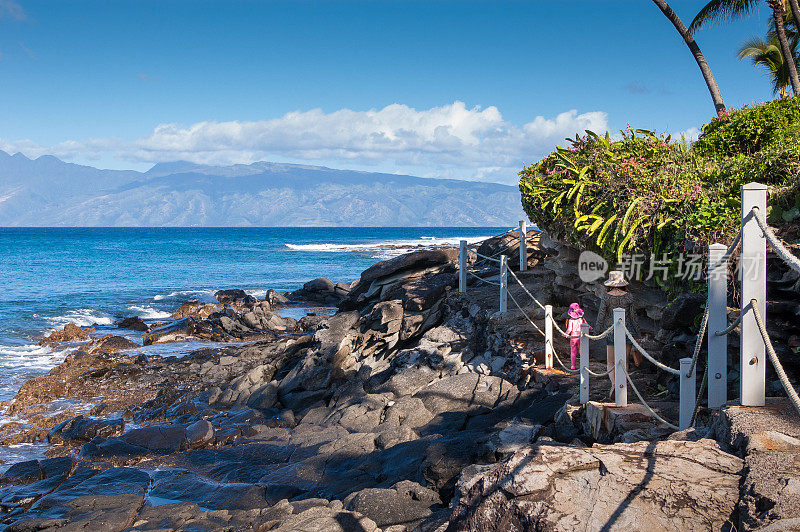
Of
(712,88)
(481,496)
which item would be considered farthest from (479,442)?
(712,88)

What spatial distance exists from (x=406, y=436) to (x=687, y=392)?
442cm

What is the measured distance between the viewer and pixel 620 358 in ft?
19.4

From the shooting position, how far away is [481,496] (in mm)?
3932

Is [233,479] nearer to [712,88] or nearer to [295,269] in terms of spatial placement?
[712,88]

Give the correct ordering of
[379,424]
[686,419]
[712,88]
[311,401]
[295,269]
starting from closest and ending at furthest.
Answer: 1. [686,419]
2. [379,424]
3. [311,401]
4. [712,88]
5. [295,269]

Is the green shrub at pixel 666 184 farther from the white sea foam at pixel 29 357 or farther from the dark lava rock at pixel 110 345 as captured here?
the white sea foam at pixel 29 357

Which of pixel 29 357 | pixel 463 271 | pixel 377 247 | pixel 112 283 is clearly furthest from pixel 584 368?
pixel 377 247

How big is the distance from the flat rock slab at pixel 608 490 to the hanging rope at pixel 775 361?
644mm

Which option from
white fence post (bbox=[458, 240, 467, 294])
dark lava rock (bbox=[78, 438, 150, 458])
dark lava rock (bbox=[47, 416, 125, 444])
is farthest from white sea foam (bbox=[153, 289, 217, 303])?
dark lava rock (bbox=[78, 438, 150, 458])

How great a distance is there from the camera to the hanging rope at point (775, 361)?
3307mm

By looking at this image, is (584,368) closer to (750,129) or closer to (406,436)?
(406,436)

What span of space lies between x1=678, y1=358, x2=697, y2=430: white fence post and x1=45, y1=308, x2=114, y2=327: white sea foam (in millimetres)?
22576

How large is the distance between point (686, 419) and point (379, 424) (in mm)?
5262

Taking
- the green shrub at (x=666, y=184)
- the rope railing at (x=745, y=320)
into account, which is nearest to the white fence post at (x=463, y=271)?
the green shrub at (x=666, y=184)
